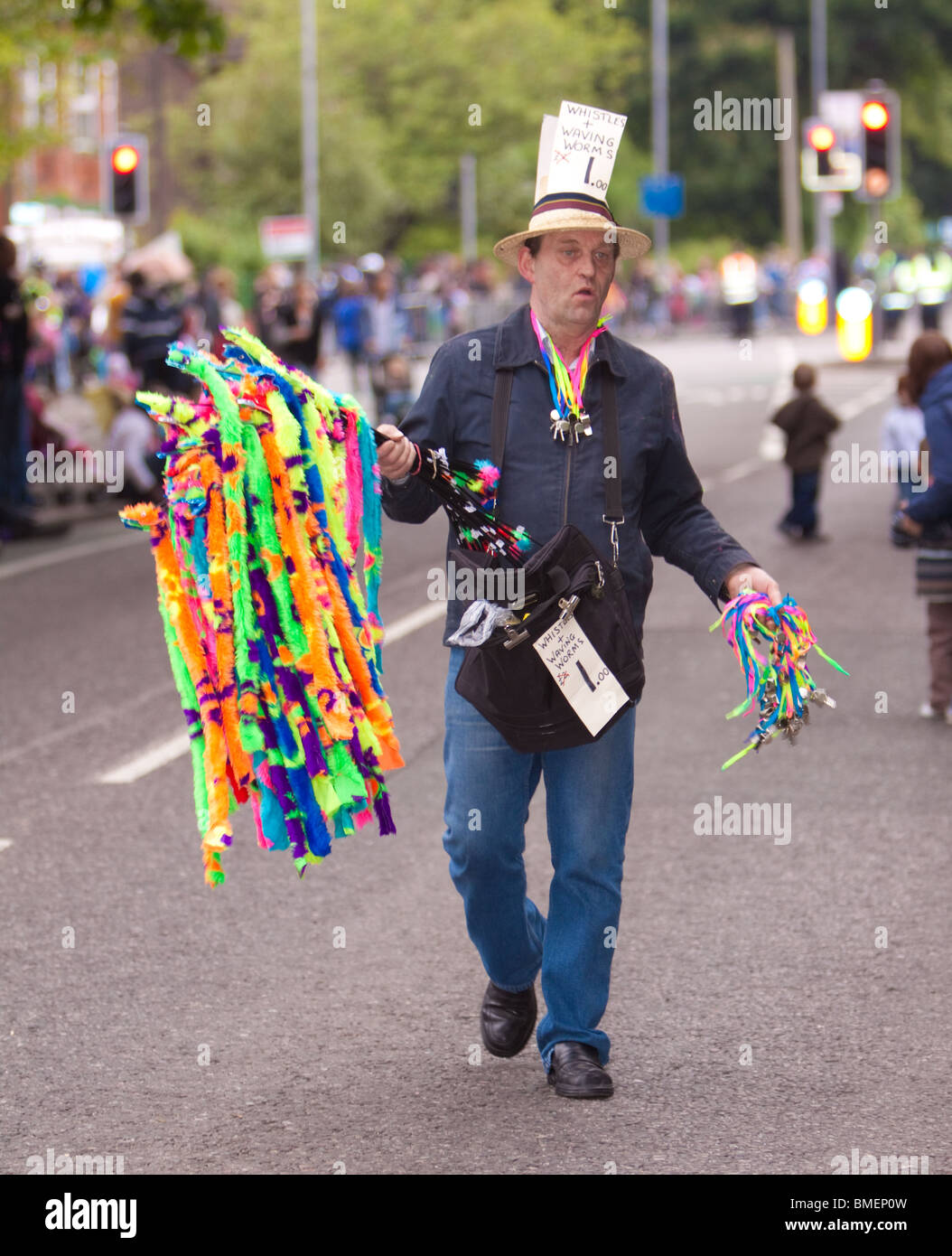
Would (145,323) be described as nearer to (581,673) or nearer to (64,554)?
(64,554)

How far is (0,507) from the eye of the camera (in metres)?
16.1

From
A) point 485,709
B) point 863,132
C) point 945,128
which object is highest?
point 945,128

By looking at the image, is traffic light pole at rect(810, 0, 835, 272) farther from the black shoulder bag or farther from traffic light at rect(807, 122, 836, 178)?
the black shoulder bag

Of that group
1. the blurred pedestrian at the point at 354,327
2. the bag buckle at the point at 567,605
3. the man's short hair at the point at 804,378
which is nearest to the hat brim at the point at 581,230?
the bag buckle at the point at 567,605

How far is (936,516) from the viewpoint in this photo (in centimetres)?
850

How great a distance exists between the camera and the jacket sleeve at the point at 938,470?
27.3ft

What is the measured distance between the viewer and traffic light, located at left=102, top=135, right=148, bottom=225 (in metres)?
23.5

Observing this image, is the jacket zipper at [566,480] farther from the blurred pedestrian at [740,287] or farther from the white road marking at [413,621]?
the blurred pedestrian at [740,287]

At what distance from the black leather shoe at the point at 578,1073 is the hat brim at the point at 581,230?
5.80ft

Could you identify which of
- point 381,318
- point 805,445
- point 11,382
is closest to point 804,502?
point 805,445

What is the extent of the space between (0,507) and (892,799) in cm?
990
